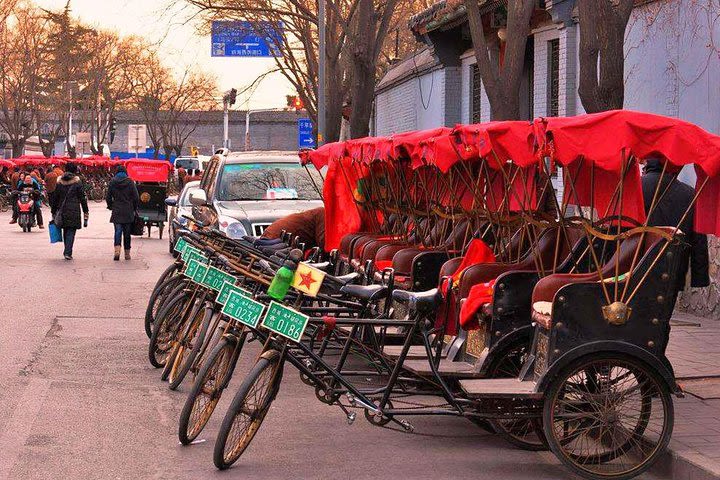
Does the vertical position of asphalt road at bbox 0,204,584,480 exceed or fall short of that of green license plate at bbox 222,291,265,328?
it falls short

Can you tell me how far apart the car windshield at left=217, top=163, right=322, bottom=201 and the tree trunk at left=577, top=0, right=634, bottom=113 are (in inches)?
246

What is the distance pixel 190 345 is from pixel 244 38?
32.4 meters

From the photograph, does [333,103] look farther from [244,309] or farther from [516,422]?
[244,309]

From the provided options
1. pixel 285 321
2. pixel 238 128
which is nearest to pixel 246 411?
pixel 285 321

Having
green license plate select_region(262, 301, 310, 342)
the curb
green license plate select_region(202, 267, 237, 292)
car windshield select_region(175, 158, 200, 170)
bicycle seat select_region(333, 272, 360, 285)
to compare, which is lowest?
the curb

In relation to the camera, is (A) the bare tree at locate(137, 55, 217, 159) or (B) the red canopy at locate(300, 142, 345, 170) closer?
(B) the red canopy at locate(300, 142, 345, 170)

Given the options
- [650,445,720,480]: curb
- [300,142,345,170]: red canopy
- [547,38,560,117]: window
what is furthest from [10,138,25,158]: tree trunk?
[650,445,720,480]: curb

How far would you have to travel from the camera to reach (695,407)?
888cm

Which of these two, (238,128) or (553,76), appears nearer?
(553,76)

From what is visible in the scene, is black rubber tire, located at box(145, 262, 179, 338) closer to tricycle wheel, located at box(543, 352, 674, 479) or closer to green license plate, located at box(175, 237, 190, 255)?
green license plate, located at box(175, 237, 190, 255)

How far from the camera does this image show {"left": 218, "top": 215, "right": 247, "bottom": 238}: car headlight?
55.9 feet

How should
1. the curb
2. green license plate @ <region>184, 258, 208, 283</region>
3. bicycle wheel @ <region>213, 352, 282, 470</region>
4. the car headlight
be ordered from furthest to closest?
1. the car headlight
2. green license plate @ <region>184, 258, 208, 283</region>
3. bicycle wheel @ <region>213, 352, 282, 470</region>
4. the curb

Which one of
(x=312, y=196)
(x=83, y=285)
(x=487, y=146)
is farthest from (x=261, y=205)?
(x=487, y=146)

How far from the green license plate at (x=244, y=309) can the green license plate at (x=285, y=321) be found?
0.08 metres
